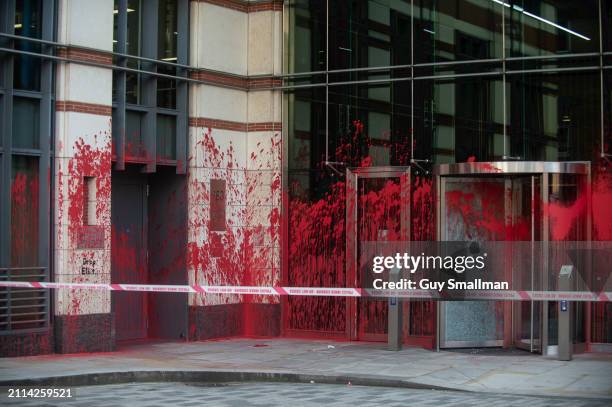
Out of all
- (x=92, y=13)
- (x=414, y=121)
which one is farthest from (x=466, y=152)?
(x=92, y=13)

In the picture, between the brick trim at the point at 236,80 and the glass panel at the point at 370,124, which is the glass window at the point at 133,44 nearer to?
the brick trim at the point at 236,80

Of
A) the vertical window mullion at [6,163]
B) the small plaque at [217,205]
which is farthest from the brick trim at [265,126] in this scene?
the vertical window mullion at [6,163]

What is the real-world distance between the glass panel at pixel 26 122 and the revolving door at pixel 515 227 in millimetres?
6368

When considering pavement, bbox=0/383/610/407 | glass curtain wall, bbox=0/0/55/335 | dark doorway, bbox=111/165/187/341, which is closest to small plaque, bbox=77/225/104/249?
glass curtain wall, bbox=0/0/55/335

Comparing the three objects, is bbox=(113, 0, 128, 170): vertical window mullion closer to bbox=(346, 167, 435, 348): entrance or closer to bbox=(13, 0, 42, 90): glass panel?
bbox=(13, 0, 42, 90): glass panel

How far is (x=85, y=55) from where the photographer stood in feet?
52.4

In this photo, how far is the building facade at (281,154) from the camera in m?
15.6

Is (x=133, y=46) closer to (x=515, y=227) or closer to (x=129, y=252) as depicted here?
(x=129, y=252)

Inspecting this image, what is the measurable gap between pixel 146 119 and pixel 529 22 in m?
6.60

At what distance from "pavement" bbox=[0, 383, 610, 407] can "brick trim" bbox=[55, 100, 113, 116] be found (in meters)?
4.67

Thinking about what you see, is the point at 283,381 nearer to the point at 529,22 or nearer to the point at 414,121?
the point at 414,121

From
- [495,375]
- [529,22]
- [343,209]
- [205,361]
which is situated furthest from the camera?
[343,209]

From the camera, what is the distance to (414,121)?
17469 millimetres

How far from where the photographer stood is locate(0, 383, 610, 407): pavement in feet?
37.9
